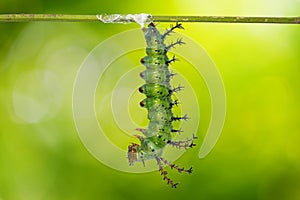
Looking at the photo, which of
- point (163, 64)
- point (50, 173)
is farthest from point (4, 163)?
point (163, 64)

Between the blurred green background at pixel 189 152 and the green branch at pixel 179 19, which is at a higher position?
the blurred green background at pixel 189 152

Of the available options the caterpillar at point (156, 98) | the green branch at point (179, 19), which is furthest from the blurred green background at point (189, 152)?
the green branch at point (179, 19)

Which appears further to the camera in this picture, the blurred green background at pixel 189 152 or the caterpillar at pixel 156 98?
the blurred green background at pixel 189 152

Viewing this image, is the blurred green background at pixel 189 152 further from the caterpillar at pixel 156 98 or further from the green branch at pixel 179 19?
the green branch at pixel 179 19

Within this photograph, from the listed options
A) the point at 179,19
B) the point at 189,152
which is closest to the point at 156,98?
the point at 179,19

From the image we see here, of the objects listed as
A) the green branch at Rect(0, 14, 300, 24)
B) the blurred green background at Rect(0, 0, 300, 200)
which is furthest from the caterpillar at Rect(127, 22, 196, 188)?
the blurred green background at Rect(0, 0, 300, 200)

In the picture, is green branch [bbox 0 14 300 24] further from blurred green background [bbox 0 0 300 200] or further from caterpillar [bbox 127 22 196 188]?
blurred green background [bbox 0 0 300 200]
